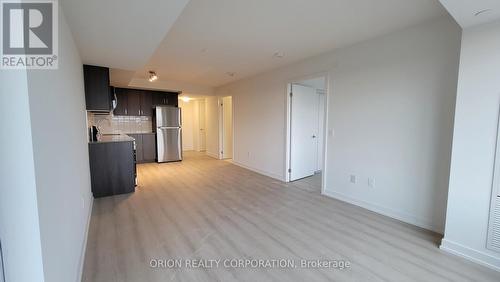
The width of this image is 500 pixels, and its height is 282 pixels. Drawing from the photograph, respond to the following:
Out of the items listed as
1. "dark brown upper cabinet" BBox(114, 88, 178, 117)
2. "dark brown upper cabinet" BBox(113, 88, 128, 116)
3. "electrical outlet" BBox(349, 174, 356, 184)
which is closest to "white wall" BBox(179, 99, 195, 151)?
"dark brown upper cabinet" BBox(114, 88, 178, 117)

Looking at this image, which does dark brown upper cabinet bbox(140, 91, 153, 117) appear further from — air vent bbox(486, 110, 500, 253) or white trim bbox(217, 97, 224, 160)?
air vent bbox(486, 110, 500, 253)

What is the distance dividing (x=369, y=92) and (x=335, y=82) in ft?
1.96

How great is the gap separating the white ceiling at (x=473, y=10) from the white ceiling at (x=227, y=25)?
0.41 metres

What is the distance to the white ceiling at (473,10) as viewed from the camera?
5.45 ft

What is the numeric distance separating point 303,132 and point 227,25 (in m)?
2.89

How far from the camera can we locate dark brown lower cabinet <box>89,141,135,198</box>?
11.8 feet

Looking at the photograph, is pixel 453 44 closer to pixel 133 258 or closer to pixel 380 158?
pixel 380 158

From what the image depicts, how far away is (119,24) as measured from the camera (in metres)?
2.08

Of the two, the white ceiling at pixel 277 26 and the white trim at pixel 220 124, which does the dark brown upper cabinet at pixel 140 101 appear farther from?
the white ceiling at pixel 277 26

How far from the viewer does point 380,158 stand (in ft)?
10.1

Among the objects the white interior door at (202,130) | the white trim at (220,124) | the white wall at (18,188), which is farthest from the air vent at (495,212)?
the white interior door at (202,130)

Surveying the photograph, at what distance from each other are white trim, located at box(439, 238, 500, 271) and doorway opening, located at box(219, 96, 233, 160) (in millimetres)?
5842

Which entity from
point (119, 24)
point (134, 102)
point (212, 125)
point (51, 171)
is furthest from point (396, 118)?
point (134, 102)

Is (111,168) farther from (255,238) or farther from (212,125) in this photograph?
(212,125)
